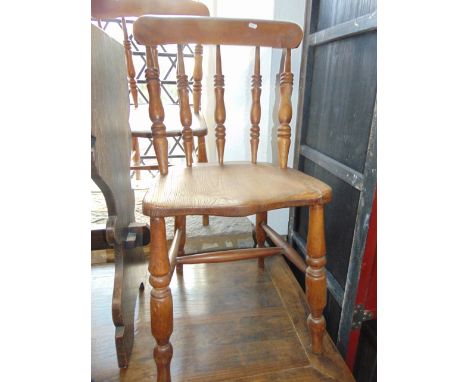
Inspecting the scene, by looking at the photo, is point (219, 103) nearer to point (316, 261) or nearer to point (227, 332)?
point (316, 261)

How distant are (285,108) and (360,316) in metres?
0.57

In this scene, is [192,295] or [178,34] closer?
[178,34]

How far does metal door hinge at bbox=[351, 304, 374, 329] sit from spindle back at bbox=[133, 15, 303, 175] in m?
0.42

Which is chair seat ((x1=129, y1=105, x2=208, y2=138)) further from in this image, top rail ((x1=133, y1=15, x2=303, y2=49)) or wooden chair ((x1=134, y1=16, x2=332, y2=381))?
top rail ((x1=133, y1=15, x2=303, y2=49))

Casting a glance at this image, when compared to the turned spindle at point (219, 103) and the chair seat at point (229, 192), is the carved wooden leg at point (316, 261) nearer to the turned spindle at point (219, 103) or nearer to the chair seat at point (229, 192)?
the chair seat at point (229, 192)

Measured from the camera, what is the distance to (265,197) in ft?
2.29

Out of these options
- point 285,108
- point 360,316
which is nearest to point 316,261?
point 360,316

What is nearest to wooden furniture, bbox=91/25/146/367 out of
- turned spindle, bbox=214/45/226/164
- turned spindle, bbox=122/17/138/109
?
turned spindle, bbox=214/45/226/164

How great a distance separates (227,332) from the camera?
90 cm
